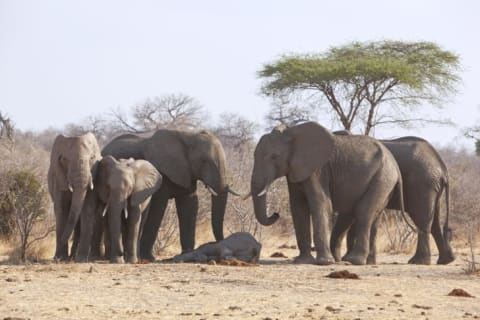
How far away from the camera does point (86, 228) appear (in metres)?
16.4

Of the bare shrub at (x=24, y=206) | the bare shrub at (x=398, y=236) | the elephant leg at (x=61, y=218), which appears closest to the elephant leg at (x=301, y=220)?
the elephant leg at (x=61, y=218)

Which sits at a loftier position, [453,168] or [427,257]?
[453,168]

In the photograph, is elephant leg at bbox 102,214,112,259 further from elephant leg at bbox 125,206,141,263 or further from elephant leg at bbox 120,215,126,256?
elephant leg at bbox 125,206,141,263

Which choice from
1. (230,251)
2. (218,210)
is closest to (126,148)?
(218,210)

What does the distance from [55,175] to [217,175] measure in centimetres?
303

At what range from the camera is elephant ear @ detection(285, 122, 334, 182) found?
691 inches

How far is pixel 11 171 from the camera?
71.2ft

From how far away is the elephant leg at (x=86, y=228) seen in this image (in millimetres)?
16266

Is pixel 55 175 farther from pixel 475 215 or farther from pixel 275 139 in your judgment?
pixel 475 215

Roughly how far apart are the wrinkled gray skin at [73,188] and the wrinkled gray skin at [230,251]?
1.55 metres

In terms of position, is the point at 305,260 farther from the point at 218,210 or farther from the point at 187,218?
the point at 187,218

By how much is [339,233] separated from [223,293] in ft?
21.6

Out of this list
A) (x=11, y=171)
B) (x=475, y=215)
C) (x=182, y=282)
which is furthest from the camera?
(x=475, y=215)

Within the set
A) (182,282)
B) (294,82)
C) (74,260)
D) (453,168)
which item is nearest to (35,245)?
(74,260)
